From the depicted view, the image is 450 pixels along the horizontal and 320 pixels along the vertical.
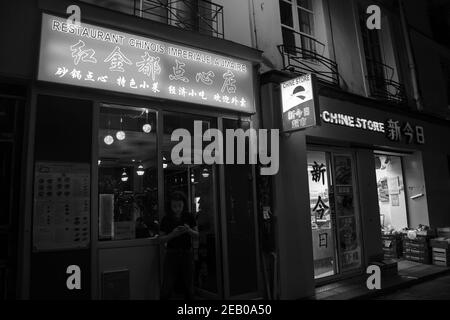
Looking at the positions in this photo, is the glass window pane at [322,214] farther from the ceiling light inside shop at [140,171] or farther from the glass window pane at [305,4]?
the ceiling light inside shop at [140,171]

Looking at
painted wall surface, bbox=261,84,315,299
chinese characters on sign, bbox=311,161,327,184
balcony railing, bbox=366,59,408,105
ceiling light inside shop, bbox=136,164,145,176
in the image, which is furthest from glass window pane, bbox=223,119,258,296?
balcony railing, bbox=366,59,408,105

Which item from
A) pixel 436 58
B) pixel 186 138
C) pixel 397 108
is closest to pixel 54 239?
pixel 186 138

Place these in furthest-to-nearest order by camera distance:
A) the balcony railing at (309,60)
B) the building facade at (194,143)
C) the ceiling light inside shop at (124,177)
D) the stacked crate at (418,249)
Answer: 1. the stacked crate at (418,249)
2. the balcony railing at (309,60)
3. the ceiling light inside shop at (124,177)
4. the building facade at (194,143)

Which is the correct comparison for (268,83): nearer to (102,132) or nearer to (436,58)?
(102,132)

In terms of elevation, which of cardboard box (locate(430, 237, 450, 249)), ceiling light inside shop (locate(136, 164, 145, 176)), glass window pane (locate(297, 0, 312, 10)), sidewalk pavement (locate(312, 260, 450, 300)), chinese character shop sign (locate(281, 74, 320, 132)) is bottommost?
sidewalk pavement (locate(312, 260, 450, 300))

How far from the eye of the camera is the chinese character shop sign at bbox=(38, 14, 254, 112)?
497 cm

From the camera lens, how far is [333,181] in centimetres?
865

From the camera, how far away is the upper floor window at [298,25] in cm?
852

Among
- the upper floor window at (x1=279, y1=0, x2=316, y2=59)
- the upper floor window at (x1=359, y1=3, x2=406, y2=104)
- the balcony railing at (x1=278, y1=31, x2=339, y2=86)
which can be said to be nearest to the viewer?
the balcony railing at (x1=278, y1=31, x2=339, y2=86)

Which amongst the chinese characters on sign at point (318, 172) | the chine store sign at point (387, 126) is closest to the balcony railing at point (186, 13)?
the chine store sign at point (387, 126)

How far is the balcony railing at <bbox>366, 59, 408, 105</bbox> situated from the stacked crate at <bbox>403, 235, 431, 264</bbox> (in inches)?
165

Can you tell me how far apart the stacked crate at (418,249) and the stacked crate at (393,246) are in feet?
0.79

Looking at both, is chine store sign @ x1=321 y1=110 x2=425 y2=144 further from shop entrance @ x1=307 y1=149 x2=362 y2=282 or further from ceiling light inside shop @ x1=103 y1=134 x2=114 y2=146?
ceiling light inside shop @ x1=103 y1=134 x2=114 y2=146

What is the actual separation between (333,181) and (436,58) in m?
7.98
